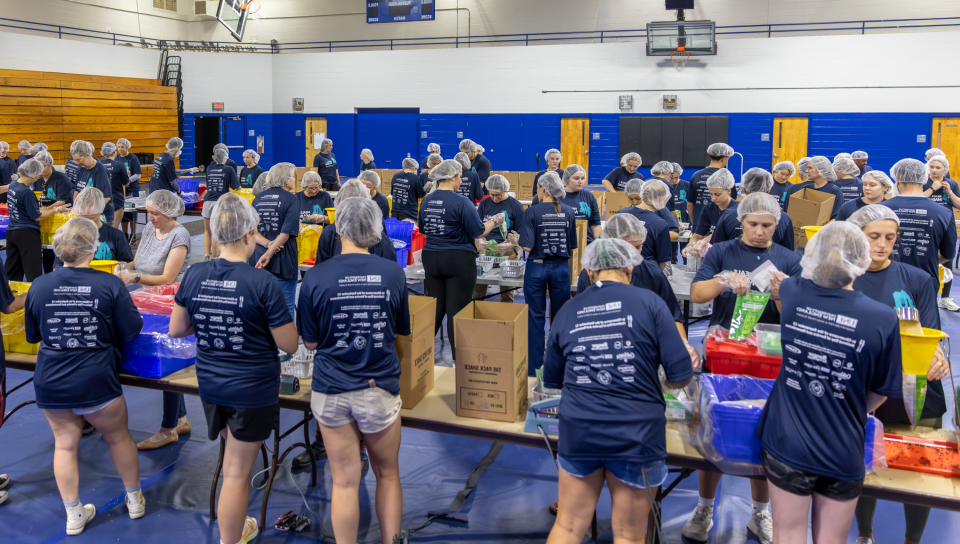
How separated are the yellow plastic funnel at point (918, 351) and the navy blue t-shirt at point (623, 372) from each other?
2.99 feet

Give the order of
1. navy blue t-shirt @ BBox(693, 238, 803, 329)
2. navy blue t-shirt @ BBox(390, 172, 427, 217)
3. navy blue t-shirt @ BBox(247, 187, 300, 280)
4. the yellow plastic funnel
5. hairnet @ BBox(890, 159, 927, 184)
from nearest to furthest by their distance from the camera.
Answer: the yellow plastic funnel < navy blue t-shirt @ BBox(693, 238, 803, 329) < hairnet @ BBox(890, 159, 927, 184) < navy blue t-shirt @ BBox(247, 187, 300, 280) < navy blue t-shirt @ BBox(390, 172, 427, 217)

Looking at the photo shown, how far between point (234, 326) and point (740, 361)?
214 cm

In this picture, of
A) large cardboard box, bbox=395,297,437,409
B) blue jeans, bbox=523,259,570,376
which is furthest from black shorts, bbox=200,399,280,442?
blue jeans, bbox=523,259,570,376

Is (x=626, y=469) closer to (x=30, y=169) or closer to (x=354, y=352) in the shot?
(x=354, y=352)

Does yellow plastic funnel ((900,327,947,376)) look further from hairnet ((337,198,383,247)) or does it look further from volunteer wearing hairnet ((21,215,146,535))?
volunteer wearing hairnet ((21,215,146,535))

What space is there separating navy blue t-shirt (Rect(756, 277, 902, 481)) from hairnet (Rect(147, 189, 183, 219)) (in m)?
3.70

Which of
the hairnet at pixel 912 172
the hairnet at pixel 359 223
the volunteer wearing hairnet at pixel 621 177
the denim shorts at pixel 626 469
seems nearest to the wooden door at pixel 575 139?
the volunteer wearing hairnet at pixel 621 177

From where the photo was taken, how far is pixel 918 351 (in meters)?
2.47

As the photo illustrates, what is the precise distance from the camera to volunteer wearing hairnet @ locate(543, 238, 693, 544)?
2.29 m

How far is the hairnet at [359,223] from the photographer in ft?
8.99

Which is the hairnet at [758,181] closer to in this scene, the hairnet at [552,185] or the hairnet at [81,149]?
the hairnet at [552,185]

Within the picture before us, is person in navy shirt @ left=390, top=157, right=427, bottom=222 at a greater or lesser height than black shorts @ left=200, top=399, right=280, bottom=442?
greater

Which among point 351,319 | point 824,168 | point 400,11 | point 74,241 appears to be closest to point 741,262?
point 351,319

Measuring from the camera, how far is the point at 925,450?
250cm
